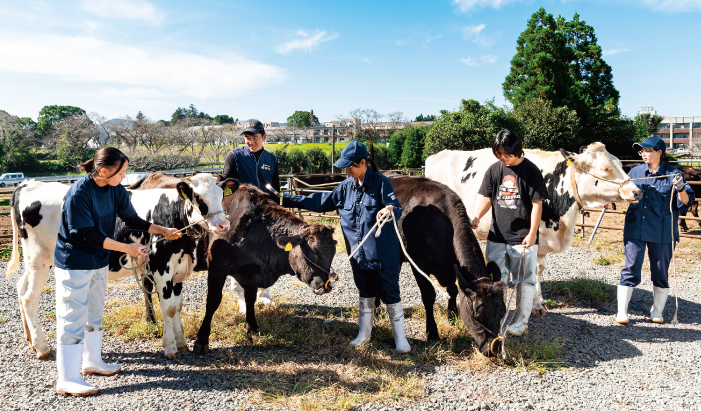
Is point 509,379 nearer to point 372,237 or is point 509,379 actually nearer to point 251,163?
point 372,237

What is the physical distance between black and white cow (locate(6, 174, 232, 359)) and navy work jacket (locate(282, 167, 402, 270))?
116 centimetres

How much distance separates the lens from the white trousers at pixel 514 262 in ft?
13.5

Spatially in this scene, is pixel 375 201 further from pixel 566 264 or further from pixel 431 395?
pixel 566 264

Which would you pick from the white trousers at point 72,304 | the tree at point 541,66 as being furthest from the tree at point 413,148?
the white trousers at point 72,304

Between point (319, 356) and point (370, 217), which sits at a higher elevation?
point (370, 217)

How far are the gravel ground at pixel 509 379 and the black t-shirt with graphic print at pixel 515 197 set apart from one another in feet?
4.01

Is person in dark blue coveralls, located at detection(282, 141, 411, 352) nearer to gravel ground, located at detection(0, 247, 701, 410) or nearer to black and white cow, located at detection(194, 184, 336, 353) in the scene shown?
black and white cow, located at detection(194, 184, 336, 353)

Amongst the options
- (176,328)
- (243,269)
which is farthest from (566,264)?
(176,328)

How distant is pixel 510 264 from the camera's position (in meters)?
4.25

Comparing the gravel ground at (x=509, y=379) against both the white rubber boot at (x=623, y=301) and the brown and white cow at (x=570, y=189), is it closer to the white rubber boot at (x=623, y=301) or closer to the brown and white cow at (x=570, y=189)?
the white rubber boot at (x=623, y=301)

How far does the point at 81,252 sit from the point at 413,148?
39669 millimetres

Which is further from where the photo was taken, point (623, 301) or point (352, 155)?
point (623, 301)

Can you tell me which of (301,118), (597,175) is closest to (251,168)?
(597,175)

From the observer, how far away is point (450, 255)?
4.07 meters
